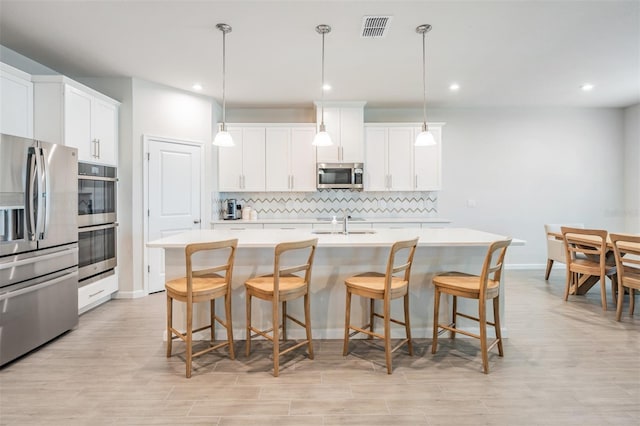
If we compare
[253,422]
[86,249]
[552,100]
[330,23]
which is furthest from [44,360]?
[552,100]

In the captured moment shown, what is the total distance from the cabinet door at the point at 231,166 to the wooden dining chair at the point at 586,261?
4.41m

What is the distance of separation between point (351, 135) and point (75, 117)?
11.3ft

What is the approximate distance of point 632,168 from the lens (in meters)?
5.64

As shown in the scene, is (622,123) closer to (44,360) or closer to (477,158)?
(477,158)

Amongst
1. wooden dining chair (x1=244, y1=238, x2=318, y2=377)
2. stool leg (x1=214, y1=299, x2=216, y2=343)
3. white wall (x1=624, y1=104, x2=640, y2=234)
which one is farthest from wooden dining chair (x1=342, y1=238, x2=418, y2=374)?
white wall (x1=624, y1=104, x2=640, y2=234)

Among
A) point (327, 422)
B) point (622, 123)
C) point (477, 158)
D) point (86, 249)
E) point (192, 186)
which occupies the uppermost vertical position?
point (622, 123)

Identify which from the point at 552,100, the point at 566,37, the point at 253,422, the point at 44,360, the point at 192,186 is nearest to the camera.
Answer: the point at 253,422

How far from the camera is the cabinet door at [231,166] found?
5285 mm

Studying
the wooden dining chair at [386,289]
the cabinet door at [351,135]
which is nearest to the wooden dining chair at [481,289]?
the wooden dining chair at [386,289]

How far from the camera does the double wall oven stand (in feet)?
11.7

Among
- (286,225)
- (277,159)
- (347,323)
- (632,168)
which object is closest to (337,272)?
(347,323)

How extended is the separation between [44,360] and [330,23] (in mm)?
3504

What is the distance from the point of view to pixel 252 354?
2.71 m

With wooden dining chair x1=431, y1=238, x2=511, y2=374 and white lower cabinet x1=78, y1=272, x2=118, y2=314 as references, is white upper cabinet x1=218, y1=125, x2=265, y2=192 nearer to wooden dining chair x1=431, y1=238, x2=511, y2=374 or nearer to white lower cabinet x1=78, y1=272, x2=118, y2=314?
white lower cabinet x1=78, y1=272, x2=118, y2=314
